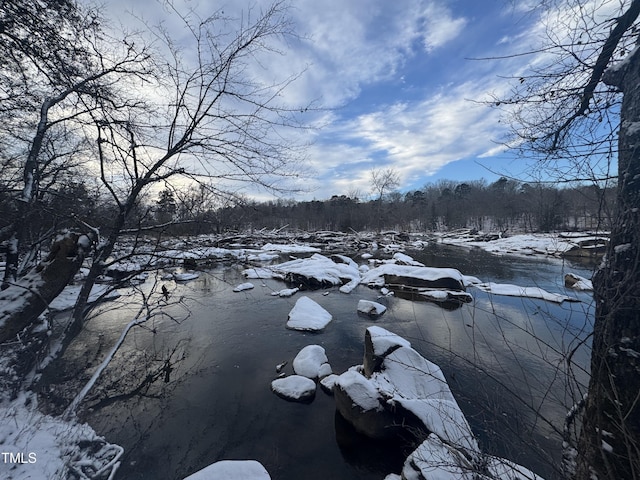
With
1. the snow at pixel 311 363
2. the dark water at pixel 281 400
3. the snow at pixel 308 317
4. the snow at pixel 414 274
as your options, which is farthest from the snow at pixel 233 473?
the snow at pixel 414 274

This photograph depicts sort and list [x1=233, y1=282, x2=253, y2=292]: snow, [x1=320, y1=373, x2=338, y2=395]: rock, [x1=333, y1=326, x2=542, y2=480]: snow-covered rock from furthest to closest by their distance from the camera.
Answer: [x1=233, y1=282, x2=253, y2=292]: snow
[x1=320, y1=373, x2=338, y2=395]: rock
[x1=333, y1=326, x2=542, y2=480]: snow-covered rock

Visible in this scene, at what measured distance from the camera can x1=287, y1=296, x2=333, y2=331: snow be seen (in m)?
8.53

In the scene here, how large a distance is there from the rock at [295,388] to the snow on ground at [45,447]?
267 centimetres

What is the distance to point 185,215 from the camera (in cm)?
306

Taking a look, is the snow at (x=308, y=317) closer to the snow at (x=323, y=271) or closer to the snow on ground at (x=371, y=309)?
the snow on ground at (x=371, y=309)

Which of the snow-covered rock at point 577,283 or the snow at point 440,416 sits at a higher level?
the snow-covered rock at point 577,283

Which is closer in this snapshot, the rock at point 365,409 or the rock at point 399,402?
the rock at point 399,402

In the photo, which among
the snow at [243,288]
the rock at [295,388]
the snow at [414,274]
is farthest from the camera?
the snow at [243,288]

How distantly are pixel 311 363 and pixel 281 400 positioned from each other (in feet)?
3.61

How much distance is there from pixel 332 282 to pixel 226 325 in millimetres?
6710

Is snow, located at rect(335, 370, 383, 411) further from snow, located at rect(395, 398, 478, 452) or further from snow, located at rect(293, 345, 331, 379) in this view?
snow, located at rect(293, 345, 331, 379)

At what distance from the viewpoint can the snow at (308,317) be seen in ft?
28.0

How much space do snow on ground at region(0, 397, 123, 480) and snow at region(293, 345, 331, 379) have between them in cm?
338

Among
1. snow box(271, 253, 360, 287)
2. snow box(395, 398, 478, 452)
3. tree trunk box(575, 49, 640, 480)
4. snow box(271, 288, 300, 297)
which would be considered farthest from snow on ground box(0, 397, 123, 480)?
snow box(271, 253, 360, 287)
